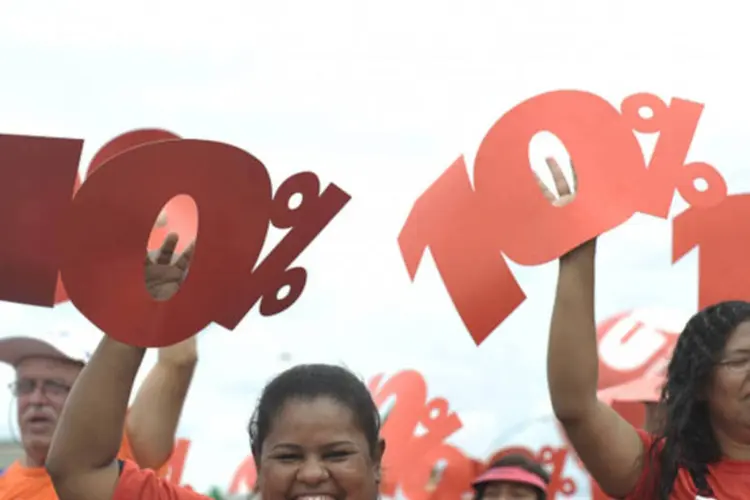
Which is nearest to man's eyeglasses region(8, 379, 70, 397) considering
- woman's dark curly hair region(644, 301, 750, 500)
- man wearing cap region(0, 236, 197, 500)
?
man wearing cap region(0, 236, 197, 500)

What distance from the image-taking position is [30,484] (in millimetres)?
3922

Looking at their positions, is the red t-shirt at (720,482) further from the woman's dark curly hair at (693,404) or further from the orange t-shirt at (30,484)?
the orange t-shirt at (30,484)

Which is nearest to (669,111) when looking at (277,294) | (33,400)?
(277,294)

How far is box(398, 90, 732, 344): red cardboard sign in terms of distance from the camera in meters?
3.29

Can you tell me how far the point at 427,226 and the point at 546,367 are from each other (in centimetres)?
52

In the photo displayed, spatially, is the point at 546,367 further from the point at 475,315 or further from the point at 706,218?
the point at 706,218

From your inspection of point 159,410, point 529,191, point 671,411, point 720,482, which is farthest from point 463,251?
point 159,410

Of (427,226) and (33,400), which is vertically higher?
(427,226)

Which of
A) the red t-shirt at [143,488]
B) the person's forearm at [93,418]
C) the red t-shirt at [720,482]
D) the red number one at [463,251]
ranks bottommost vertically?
the red t-shirt at [720,482]

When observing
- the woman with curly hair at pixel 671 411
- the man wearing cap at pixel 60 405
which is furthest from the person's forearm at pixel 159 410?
the woman with curly hair at pixel 671 411

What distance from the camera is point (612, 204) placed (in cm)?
325

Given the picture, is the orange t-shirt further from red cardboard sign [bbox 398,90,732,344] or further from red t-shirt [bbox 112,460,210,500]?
red cardboard sign [bbox 398,90,732,344]

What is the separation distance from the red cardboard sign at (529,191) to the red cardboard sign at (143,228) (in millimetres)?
463

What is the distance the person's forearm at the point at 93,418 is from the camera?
9.06ft
